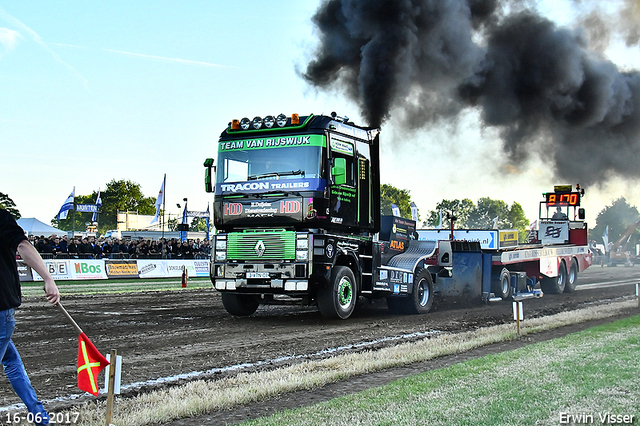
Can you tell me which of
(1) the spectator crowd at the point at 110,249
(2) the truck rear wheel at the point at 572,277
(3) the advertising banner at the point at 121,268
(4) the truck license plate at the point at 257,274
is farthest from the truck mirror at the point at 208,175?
(3) the advertising banner at the point at 121,268

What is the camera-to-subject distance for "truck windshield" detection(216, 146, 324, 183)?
1145 cm

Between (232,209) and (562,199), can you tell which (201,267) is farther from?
(232,209)

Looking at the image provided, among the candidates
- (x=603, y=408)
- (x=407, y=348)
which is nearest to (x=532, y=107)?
(x=407, y=348)

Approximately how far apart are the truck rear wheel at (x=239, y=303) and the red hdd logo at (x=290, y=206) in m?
2.58

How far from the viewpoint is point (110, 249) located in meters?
28.7

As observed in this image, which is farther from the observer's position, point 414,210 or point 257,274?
point 414,210

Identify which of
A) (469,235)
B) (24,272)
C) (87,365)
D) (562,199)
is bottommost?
(87,365)

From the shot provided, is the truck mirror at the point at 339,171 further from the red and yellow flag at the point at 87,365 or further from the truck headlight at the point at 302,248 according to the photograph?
the red and yellow flag at the point at 87,365

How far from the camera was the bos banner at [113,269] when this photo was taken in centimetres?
2473

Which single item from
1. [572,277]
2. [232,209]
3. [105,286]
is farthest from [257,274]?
[572,277]

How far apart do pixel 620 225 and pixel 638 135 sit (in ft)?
399

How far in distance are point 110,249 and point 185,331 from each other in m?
19.3

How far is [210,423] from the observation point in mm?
5215

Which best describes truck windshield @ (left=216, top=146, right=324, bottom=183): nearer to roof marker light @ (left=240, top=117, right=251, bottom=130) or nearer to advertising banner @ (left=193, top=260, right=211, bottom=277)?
roof marker light @ (left=240, top=117, right=251, bottom=130)
